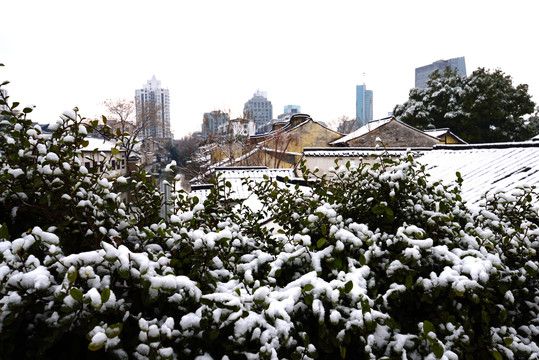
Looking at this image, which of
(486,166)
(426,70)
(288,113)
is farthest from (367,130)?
(426,70)

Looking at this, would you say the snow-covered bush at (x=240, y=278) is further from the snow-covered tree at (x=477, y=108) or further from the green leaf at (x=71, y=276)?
the snow-covered tree at (x=477, y=108)

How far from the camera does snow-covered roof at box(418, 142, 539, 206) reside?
17.4 feet

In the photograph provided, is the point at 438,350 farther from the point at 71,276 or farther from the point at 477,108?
the point at 477,108

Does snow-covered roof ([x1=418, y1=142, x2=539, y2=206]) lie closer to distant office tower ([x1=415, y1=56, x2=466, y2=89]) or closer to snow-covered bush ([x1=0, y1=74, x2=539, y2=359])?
snow-covered bush ([x1=0, y1=74, x2=539, y2=359])

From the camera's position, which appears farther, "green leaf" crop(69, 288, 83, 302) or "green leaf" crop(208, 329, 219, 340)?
"green leaf" crop(208, 329, 219, 340)

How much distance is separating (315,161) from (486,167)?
10026 mm

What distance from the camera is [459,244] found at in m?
2.46

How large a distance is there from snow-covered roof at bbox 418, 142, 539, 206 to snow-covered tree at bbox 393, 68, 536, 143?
26.2 metres

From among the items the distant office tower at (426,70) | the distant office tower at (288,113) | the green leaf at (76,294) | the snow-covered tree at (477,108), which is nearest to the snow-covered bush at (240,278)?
the green leaf at (76,294)

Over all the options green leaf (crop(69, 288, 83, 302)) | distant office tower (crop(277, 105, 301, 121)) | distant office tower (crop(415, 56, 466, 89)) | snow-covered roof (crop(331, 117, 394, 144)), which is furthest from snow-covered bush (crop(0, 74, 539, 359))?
distant office tower (crop(415, 56, 466, 89))

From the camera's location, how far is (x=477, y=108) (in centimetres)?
3023

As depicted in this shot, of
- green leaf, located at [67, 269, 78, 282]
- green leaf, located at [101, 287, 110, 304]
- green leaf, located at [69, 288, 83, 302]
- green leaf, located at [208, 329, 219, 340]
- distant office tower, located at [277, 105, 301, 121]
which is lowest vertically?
green leaf, located at [208, 329, 219, 340]

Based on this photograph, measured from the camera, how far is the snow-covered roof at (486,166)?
5318 mm

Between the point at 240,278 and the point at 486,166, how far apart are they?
259 inches
